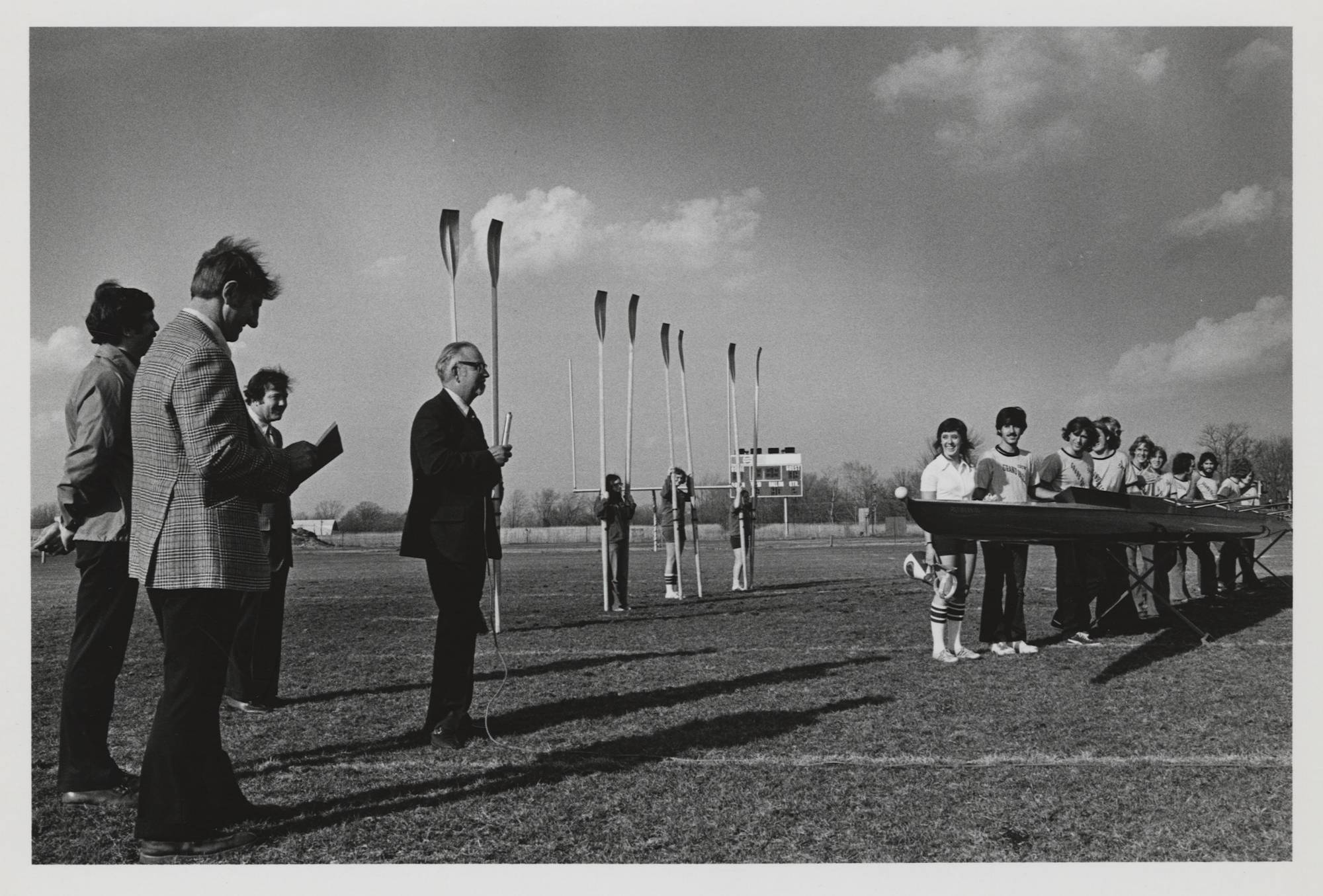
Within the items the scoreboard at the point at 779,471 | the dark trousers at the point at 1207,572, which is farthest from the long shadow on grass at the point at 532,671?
the scoreboard at the point at 779,471

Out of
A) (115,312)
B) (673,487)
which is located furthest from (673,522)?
(115,312)

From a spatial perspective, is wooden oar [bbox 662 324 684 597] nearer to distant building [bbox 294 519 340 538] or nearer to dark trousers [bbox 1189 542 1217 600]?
dark trousers [bbox 1189 542 1217 600]

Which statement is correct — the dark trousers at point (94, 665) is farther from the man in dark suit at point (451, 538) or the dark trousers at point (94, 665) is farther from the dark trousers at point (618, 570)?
the dark trousers at point (618, 570)

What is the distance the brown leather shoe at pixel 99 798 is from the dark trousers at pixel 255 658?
173cm

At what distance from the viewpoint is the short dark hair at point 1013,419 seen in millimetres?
7871

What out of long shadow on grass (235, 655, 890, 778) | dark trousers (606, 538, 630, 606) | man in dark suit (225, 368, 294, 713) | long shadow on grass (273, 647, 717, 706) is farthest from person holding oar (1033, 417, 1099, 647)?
man in dark suit (225, 368, 294, 713)

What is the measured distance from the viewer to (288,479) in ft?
11.6

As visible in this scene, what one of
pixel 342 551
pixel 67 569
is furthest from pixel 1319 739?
pixel 342 551

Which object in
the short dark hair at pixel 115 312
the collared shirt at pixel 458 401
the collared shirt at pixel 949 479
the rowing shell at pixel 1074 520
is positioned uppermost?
the short dark hair at pixel 115 312

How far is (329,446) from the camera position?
12.1 ft

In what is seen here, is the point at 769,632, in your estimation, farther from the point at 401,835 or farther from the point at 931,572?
the point at 401,835

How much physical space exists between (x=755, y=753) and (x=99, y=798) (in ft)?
8.29

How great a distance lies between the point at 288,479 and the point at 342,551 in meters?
36.5

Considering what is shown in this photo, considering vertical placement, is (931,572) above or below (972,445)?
below
